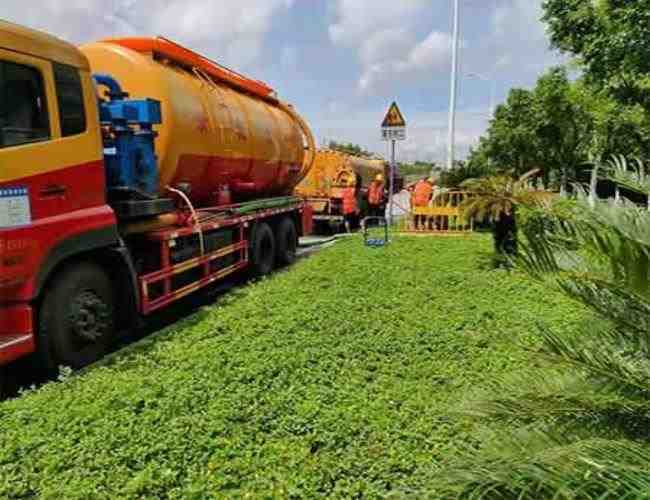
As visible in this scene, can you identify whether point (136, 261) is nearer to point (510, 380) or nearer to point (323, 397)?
point (323, 397)

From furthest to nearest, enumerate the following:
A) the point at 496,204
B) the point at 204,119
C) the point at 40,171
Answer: the point at 496,204 < the point at 204,119 < the point at 40,171

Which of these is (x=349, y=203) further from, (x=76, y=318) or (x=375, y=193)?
(x=76, y=318)

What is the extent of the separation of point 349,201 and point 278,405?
15656 mm

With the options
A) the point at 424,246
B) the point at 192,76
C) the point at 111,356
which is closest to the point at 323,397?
the point at 111,356

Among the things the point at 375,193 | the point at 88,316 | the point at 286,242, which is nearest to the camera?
the point at 88,316

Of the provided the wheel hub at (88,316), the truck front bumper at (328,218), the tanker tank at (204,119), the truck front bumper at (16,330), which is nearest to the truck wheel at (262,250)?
the tanker tank at (204,119)

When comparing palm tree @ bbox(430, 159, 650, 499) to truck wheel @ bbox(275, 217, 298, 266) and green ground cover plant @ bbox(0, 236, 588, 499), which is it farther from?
truck wheel @ bbox(275, 217, 298, 266)

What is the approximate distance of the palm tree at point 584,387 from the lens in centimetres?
172

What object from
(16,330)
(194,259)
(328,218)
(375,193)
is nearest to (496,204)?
(194,259)

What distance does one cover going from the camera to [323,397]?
13.5ft

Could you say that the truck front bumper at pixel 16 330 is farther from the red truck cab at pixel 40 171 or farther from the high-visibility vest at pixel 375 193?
the high-visibility vest at pixel 375 193

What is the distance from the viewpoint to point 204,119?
314 inches

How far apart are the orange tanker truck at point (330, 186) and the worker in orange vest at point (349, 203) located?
0.10m

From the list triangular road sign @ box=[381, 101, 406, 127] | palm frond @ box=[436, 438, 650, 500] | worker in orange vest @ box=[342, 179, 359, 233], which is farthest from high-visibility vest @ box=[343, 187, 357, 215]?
palm frond @ box=[436, 438, 650, 500]
